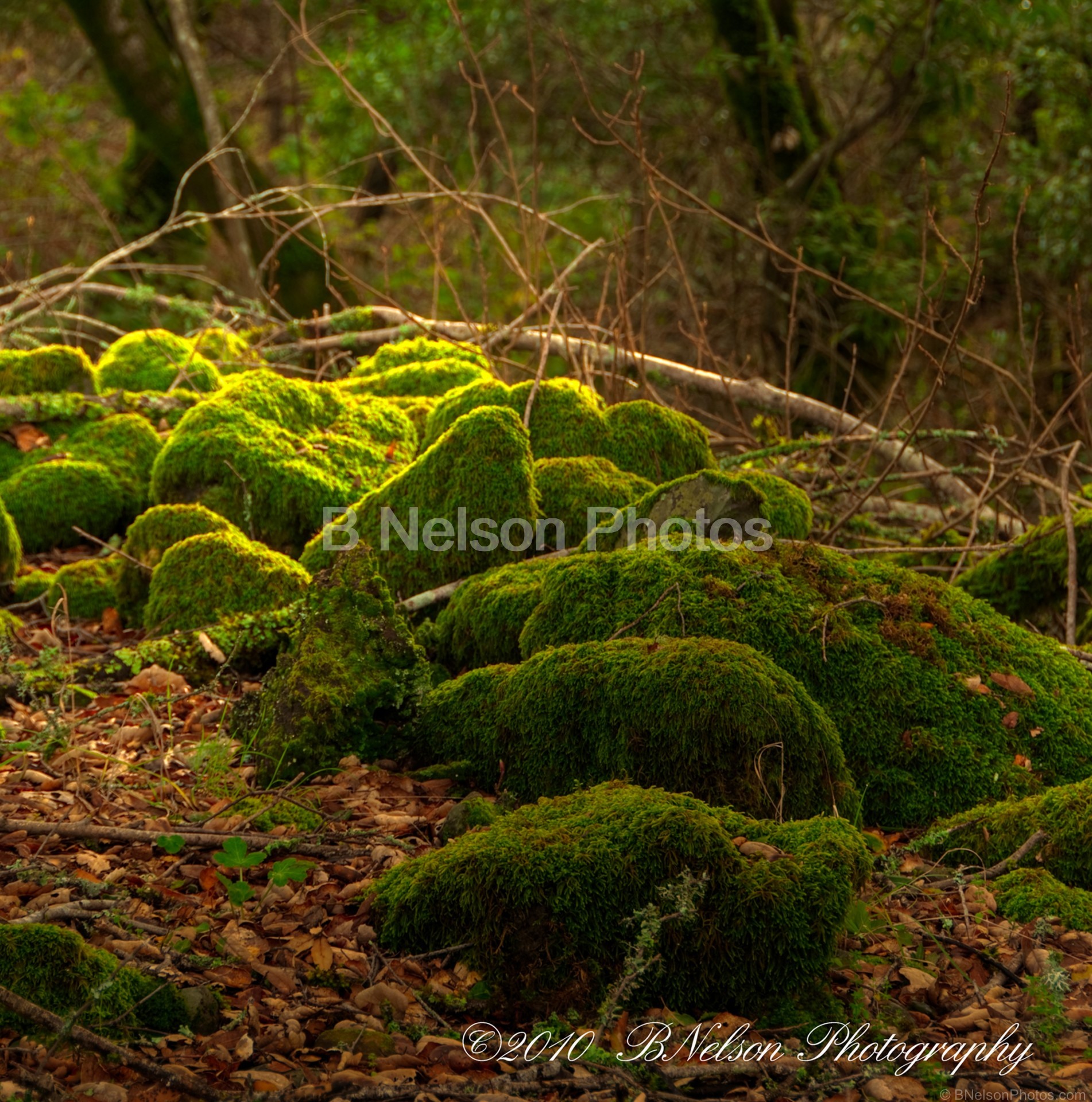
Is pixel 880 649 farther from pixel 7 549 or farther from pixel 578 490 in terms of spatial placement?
pixel 7 549

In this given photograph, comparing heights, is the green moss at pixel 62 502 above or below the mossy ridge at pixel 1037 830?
above

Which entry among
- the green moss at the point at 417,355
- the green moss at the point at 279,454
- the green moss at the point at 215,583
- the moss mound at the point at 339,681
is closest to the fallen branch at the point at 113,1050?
the moss mound at the point at 339,681

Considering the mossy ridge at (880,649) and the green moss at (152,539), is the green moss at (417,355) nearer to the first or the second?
the green moss at (152,539)

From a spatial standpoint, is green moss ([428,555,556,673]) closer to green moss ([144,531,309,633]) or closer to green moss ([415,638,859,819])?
green moss ([415,638,859,819])

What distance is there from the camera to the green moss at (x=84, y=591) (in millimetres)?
5613

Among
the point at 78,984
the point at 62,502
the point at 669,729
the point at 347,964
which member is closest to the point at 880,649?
the point at 669,729

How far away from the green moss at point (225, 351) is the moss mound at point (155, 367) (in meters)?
0.19

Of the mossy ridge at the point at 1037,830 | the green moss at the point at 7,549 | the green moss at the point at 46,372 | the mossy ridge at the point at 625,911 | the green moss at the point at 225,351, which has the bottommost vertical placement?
the mossy ridge at the point at 1037,830

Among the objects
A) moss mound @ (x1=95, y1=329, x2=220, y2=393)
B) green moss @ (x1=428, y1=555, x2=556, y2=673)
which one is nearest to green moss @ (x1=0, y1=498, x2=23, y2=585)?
moss mound @ (x1=95, y1=329, x2=220, y2=393)

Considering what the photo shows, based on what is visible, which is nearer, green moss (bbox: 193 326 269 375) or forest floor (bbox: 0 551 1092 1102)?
forest floor (bbox: 0 551 1092 1102)

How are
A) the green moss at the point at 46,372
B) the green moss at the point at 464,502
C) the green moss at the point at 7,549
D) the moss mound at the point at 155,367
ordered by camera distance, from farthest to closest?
the moss mound at the point at 155,367, the green moss at the point at 46,372, the green moss at the point at 7,549, the green moss at the point at 464,502

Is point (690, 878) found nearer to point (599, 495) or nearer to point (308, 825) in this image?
point (308, 825)

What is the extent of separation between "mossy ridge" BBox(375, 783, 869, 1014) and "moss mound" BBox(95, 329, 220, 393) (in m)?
5.40

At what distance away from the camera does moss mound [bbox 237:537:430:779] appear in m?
3.88
